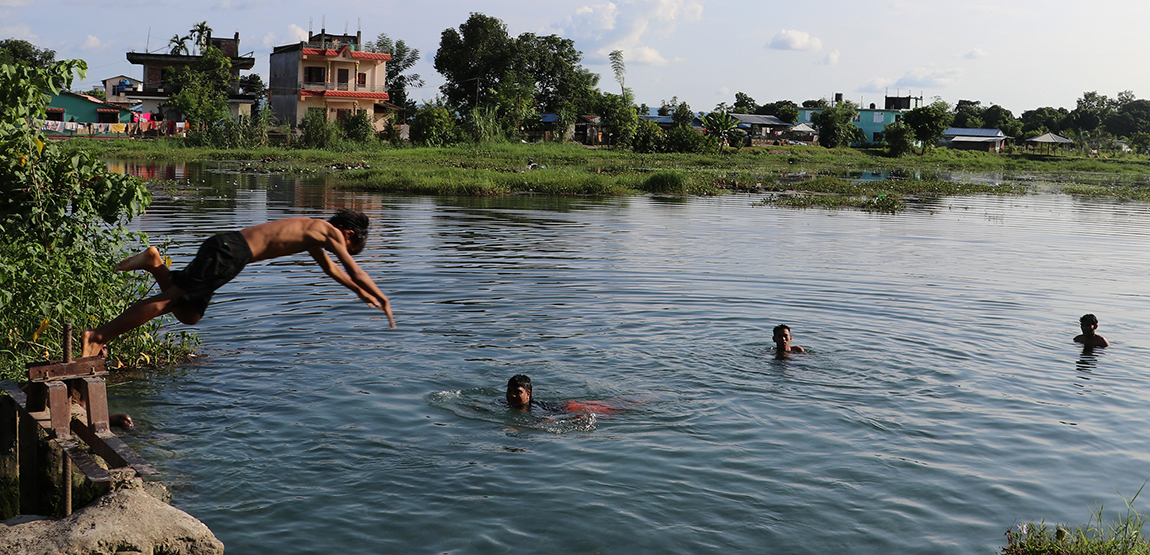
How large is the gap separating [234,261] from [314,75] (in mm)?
63197

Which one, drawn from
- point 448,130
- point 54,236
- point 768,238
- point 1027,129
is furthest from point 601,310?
point 1027,129

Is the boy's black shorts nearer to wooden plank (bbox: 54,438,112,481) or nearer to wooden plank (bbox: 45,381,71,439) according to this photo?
wooden plank (bbox: 45,381,71,439)

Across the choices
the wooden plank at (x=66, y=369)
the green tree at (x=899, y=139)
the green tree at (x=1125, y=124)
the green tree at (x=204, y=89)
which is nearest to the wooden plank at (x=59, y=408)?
the wooden plank at (x=66, y=369)

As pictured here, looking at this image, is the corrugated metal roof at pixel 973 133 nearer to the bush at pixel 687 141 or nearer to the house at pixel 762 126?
the house at pixel 762 126

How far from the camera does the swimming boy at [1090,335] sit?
1194 cm

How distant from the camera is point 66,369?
598 cm

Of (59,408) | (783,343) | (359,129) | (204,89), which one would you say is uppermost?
(204,89)

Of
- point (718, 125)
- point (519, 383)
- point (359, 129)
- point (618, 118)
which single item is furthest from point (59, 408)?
point (718, 125)

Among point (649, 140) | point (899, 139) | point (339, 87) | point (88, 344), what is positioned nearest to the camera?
point (88, 344)

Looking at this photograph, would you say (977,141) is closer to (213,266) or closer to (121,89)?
(121,89)

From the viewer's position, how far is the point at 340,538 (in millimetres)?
6250

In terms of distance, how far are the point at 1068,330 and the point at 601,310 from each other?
694 centimetres

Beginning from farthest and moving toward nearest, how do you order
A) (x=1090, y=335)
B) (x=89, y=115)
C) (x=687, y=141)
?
(x=687, y=141) < (x=89, y=115) < (x=1090, y=335)

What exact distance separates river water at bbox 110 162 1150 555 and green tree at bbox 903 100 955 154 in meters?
74.2
